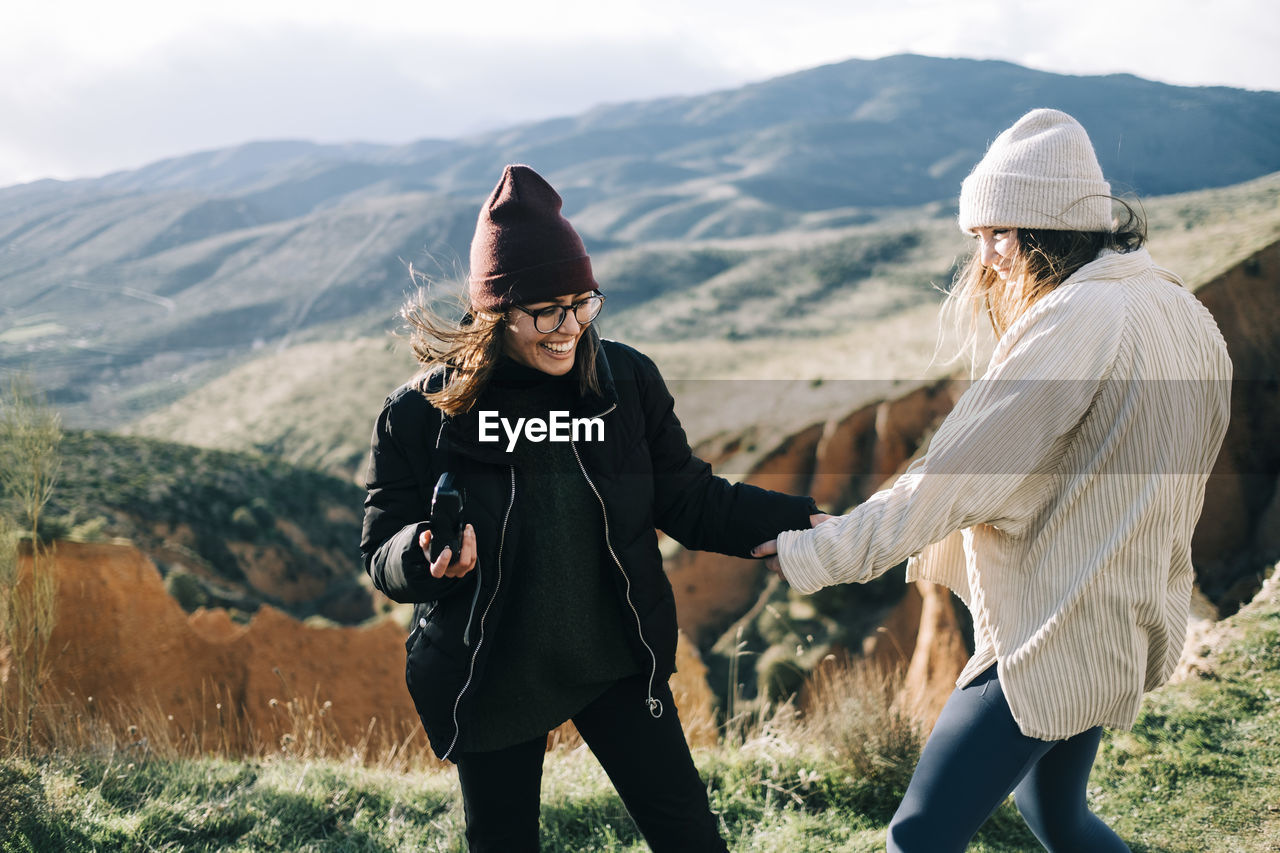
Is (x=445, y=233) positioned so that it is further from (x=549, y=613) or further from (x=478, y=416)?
(x=549, y=613)

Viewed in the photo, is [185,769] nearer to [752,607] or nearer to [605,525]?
[605,525]

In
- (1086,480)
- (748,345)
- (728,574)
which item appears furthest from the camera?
(748,345)

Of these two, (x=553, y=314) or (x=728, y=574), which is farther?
(x=728, y=574)

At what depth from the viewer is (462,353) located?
2.15 metres

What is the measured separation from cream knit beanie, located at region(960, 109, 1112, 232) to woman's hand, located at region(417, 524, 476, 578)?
1.32 metres

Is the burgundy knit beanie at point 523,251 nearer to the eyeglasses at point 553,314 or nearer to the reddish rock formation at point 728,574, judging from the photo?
the eyeglasses at point 553,314

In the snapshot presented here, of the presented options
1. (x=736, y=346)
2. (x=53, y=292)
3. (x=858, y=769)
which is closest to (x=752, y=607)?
(x=858, y=769)

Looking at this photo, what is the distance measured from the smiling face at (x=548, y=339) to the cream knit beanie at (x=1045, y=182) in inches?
37.4

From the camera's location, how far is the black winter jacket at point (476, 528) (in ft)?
6.64

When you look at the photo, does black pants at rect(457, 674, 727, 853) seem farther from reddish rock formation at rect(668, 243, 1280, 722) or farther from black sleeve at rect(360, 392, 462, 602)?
reddish rock formation at rect(668, 243, 1280, 722)

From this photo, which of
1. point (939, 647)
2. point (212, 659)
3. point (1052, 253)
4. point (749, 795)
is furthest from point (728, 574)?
point (1052, 253)

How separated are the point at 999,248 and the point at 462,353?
125cm

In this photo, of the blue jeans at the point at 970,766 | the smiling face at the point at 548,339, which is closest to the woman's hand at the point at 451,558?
the smiling face at the point at 548,339

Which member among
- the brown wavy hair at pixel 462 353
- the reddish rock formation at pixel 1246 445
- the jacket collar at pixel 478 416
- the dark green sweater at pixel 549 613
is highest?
the brown wavy hair at pixel 462 353
